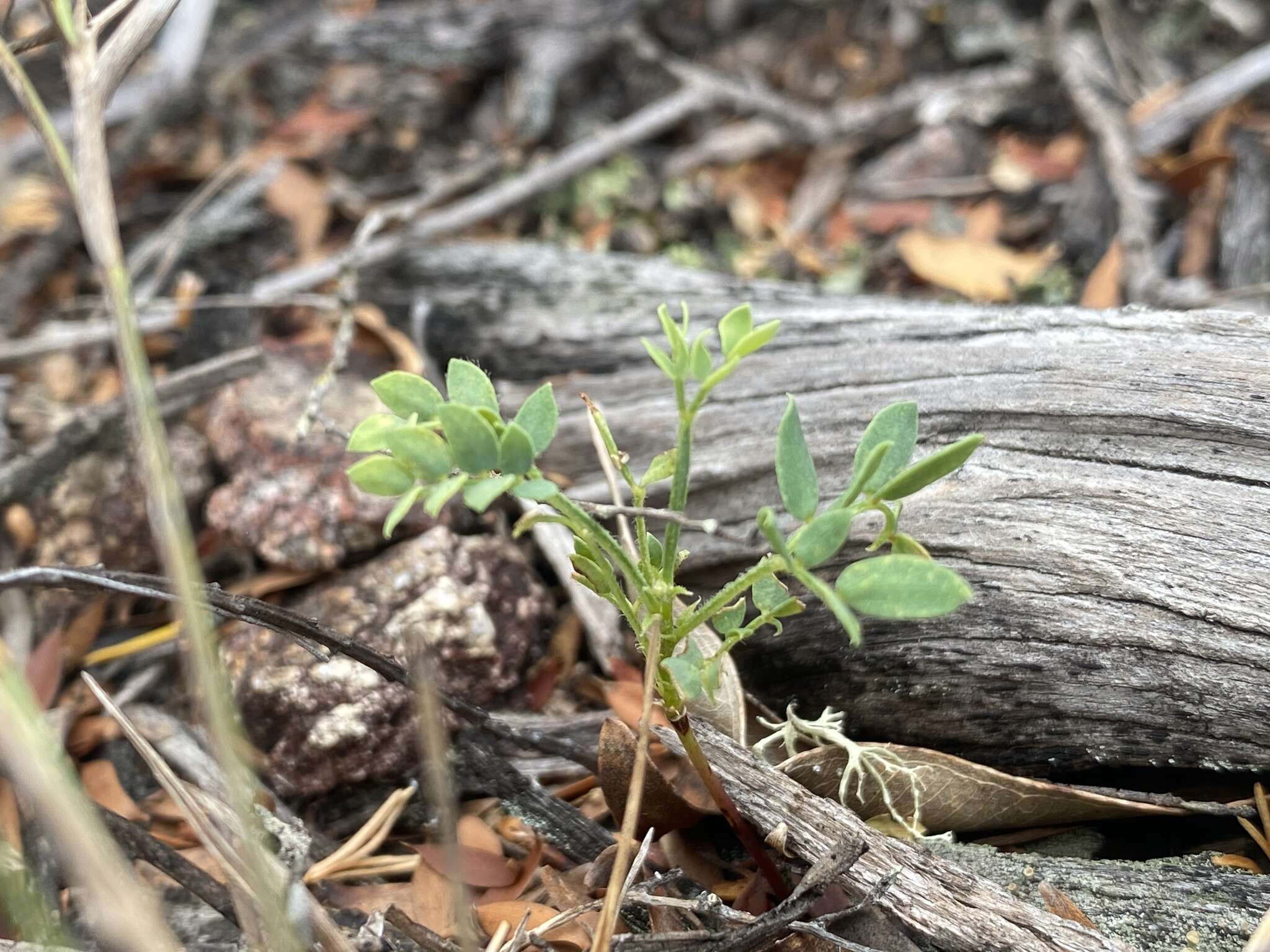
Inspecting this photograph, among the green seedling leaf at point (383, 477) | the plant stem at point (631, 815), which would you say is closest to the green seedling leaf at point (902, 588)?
the plant stem at point (631, 815)

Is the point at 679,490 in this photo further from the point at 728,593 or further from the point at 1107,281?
the point at 1107,281

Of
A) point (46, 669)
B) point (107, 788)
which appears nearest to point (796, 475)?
point (107, 788)

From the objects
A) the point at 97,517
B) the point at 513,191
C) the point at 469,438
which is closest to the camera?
the point at 469,438

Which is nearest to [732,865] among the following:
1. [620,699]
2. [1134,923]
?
[620,699]

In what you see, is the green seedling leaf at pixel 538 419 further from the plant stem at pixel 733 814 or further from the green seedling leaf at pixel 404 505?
the plant stem at pixel 733 814

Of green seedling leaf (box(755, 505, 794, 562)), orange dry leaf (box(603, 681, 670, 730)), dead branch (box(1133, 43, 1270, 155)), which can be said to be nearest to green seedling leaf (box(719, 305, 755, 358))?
green seedling leaf (box(755, 505, 794, 562))

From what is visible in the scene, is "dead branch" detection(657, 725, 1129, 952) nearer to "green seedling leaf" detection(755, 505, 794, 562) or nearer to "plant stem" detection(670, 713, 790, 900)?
"plant stem" detection(670, 713, 790, 900)

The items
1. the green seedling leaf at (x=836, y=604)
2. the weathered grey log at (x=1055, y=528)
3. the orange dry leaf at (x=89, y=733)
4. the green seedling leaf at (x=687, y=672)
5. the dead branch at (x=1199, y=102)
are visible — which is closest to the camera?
the green seedling leaf at (x=836, y=604)
